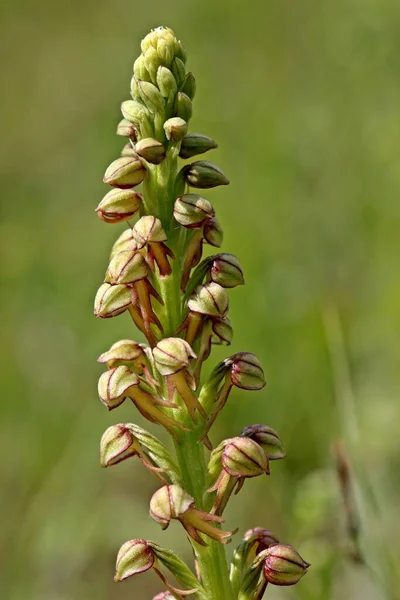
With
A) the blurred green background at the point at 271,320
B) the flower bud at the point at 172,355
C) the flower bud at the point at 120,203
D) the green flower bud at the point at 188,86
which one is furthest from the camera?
the blurred green background at the point at 271,320

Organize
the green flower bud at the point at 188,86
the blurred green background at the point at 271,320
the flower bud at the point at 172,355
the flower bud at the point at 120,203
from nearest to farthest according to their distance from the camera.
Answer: the flower bud at the point at 172,355
the flower bud at the point at 120,203
the green flower bud at the point at 188,86
the blurred green background at the point at 271,320

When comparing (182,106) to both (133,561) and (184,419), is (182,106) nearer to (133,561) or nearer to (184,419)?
(184,419)

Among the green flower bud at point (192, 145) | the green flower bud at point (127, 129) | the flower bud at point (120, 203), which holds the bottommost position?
the flower bud at point (120, 203)

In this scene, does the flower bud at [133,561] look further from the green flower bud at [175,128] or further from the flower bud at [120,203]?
the green flower bud at [175,128]

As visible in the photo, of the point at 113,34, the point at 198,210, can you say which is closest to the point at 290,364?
the point at 198,210

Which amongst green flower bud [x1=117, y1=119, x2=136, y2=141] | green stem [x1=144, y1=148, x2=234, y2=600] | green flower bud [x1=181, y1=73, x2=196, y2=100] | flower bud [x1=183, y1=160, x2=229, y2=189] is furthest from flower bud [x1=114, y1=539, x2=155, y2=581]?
green flower bud [x1=181, y1=73, x2=196, y2=100]

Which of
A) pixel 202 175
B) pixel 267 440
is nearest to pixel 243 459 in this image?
pixel 267 440

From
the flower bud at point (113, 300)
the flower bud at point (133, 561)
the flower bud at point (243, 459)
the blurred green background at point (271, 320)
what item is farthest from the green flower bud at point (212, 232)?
the blurred green background at point (271, 320)

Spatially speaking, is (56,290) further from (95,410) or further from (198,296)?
(198,296)
